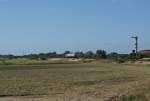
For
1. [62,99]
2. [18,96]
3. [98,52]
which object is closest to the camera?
[62,99]

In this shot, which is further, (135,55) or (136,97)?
(135,55)

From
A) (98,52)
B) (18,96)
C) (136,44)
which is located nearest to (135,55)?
(136,44)

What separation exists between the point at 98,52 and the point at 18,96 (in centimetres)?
16638

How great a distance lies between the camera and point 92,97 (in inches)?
918

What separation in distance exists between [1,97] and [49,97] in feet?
7.69

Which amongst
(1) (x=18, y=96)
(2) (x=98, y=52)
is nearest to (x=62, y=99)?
(1) (x=18, y=96)

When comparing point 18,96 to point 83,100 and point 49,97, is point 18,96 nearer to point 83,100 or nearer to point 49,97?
point 49,97

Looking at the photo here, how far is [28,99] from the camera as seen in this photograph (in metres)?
22.7

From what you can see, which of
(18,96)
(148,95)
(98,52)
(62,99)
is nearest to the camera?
(148,95)

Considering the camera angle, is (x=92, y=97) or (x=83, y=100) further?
(x=92, y=97)

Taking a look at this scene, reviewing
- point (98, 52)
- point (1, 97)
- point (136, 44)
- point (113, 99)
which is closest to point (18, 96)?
point (1, 97)

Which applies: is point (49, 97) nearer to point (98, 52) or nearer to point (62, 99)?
point (62, 99)

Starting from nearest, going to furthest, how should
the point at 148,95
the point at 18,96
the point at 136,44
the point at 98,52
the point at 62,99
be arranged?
1. the point at 148,95
2. the point at 62,99
3. the point at 18,96
4. the point at 136,44
5. the point at 98,52

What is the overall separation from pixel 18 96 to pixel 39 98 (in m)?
1.49
